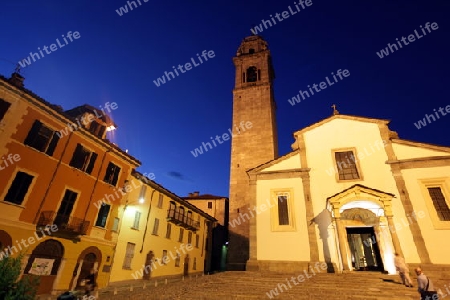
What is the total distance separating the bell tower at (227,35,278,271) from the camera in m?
25.1

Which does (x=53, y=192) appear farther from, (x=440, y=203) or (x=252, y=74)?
(x=252, y=74)

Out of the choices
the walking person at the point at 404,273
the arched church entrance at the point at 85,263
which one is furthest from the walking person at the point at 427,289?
the arched church entrance at the point at 85,263

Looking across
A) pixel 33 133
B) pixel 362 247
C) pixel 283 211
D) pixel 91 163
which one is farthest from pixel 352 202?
pixel 33 133

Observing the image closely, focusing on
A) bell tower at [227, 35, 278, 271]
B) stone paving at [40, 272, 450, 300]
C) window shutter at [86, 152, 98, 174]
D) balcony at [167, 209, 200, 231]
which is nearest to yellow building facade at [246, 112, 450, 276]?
stone paving at [40, 272, 450, 300]

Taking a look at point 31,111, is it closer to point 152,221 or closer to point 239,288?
point 152,221

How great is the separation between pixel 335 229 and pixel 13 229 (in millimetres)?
17422

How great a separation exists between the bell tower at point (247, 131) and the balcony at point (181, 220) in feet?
16.5

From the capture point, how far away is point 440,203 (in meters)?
13.9

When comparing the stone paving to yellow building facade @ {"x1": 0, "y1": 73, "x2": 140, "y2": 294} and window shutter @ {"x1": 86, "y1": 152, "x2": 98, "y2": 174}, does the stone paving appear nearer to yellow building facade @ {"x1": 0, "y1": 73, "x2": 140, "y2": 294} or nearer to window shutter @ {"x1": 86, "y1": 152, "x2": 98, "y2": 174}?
yellow building facade @ {"x1": 0, "y1": 73, "x2": 140, "y2": 294}

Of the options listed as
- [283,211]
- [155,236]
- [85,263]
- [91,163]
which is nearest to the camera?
[85,263]

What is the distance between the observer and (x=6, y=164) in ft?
42.0

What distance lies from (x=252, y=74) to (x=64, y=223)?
97.6 feet

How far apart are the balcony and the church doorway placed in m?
16.1

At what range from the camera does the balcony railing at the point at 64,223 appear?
13.9 meters
